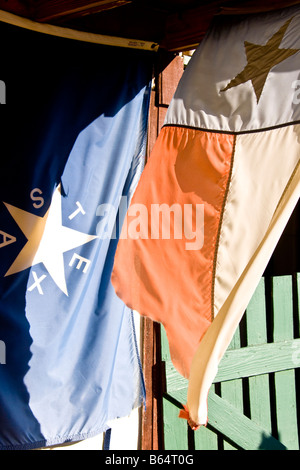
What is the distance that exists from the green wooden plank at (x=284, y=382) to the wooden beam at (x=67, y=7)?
253cm

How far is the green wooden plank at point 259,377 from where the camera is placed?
4.05 metres

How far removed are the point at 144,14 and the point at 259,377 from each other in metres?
2.80

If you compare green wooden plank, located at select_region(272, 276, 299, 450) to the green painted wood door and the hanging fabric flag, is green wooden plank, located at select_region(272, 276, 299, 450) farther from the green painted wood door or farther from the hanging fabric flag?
the hanging fabric flag

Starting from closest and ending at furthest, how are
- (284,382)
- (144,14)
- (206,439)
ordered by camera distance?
(144,14), (206,439), (284,382)

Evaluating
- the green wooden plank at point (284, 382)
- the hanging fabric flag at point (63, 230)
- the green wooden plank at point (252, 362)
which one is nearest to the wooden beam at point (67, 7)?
the hanging fabric flag at point (63, 230)

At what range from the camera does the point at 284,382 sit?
429cm

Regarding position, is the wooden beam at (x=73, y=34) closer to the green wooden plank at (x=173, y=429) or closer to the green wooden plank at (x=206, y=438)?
the green wooden plank at (x=173, y=429)

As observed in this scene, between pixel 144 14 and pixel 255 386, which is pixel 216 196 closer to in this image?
pixel 144 14

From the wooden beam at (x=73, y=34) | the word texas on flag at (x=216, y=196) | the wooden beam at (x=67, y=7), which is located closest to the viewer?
the word texas on flag at (x=216, y=196)

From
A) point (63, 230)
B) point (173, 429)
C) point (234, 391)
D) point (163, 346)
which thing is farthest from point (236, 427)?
point (63, 230)

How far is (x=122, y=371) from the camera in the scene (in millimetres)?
3381

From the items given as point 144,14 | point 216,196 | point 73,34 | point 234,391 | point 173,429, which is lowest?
point 173,429

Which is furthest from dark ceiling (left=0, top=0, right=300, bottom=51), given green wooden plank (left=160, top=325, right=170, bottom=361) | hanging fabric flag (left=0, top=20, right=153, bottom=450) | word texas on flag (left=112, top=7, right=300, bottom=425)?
green wooden plank (left=160, top=325, right=170, bottom=361)
